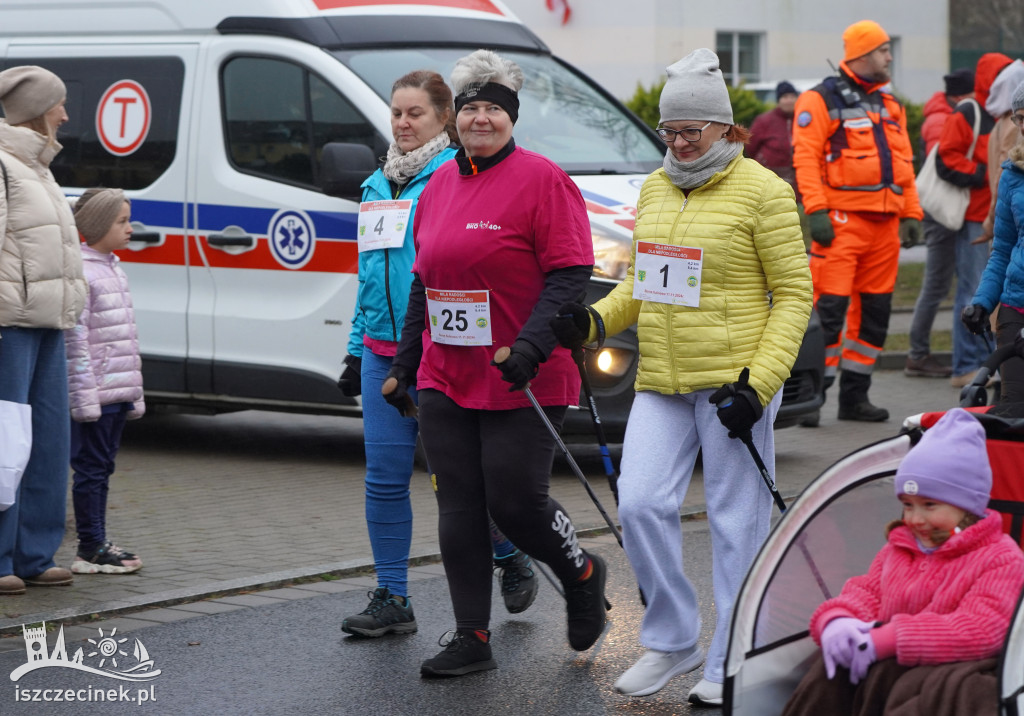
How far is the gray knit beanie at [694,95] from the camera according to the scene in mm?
4695

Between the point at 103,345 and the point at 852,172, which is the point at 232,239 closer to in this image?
the point at 103,345

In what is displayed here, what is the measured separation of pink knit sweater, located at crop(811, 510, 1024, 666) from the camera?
346cm

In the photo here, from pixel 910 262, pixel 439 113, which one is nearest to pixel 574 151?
pixel 439 113

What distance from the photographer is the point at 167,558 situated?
22.0 feet

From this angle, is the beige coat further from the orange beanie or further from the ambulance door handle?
the orange beanie

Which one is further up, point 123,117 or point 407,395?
point 123,117

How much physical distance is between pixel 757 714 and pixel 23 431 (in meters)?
3.23

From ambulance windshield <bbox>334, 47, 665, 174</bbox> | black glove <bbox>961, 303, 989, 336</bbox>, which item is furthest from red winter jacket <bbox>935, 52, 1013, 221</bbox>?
black glove <bbox>961, 303, 989, 336</bbox>

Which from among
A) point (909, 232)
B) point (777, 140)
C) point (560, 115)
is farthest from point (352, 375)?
point (777, 140)

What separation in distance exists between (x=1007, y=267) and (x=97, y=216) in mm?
3506

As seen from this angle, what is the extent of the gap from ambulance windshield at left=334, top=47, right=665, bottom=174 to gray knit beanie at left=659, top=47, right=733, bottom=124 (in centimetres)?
380

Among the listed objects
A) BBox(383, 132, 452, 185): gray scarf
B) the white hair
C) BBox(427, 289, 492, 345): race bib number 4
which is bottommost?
BBox(427, 289, 492, 345): race bib number 4

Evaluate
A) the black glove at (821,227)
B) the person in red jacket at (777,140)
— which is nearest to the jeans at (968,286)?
the black glove at (821,227)

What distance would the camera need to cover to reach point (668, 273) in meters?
4.76
